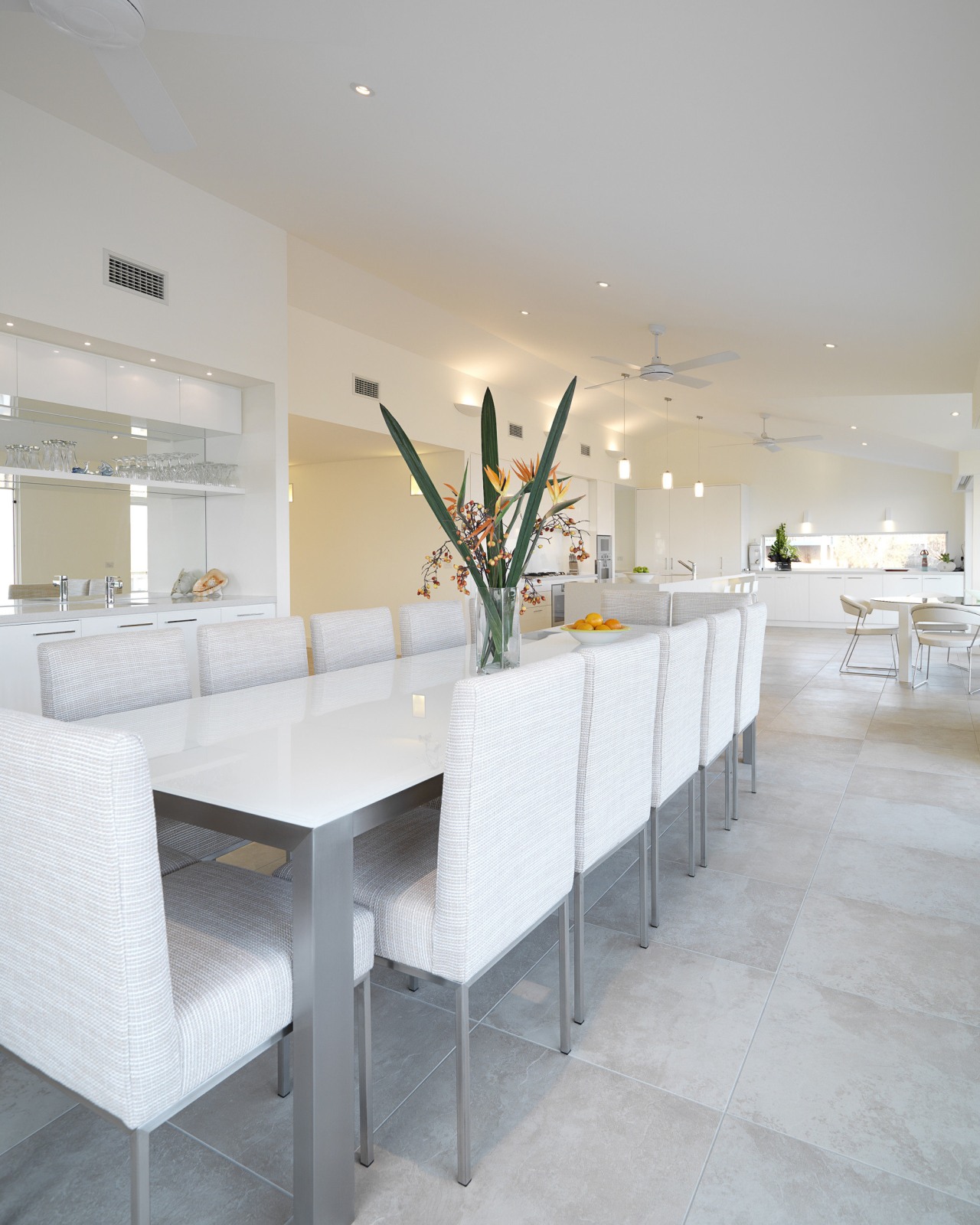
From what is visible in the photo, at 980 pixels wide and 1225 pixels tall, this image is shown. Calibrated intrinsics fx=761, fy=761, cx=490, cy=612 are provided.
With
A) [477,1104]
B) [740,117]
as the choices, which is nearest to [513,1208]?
[477,1104]

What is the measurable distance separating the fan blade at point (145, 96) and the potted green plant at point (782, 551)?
1096 centimetres

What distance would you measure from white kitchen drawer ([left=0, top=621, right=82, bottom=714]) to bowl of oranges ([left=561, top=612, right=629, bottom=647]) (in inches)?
85.4

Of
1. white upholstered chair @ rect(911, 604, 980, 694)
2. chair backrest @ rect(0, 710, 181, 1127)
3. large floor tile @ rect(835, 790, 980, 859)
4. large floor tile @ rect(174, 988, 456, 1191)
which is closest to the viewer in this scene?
chair backrest @ rect(0, 710, 181, 1127)

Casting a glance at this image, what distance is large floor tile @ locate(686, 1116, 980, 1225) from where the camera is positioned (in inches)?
52.6

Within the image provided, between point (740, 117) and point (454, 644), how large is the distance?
2380mm

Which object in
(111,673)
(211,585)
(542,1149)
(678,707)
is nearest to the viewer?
(542,1149)

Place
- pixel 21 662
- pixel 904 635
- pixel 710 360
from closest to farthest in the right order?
pixel 21 662 < pixel 710 360 < pixel 904 635

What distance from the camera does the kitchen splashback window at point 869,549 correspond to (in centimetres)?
1110

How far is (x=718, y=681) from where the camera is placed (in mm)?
2889

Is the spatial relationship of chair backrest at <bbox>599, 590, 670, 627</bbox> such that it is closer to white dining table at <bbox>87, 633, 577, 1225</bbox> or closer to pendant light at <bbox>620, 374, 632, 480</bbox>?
pendant light at <bbox>620, 374, 632, 480</bbox>

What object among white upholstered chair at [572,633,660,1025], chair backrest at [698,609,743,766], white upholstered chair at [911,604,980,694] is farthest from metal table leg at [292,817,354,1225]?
white upholstered chair at [911,604,980,694]

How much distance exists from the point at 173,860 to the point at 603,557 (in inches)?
380

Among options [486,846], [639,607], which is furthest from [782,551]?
[486,846]

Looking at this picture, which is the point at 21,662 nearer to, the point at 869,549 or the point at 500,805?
the point at 500,805
